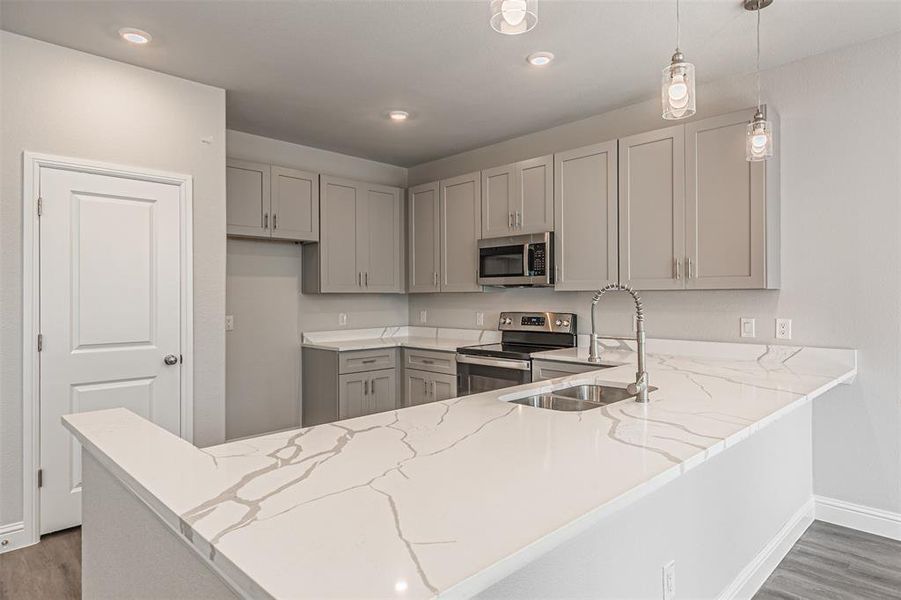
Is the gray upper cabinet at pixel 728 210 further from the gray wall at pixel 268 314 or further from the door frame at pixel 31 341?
the door frame at pixel 31 341

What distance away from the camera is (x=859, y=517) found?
2.84 m

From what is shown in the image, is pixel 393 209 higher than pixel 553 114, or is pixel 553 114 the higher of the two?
A: pixel 553 114

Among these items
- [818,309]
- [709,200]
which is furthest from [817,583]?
[709,200]

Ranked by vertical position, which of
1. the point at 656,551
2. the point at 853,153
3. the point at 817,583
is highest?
the point at 853,153

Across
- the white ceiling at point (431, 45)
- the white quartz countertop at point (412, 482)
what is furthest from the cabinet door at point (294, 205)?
the white quartz countertop at point (412, 482)

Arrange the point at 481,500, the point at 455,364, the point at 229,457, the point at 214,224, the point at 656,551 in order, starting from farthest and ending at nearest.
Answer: the point at 455,364
the point at 214,224
the point at 656,551
the point at 229,457
the point at 481,500

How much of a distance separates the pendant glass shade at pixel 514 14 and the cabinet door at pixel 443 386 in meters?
3.09

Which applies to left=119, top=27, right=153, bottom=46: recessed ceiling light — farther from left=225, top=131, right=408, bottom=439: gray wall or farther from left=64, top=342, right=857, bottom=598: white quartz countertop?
left=64, top=342, right=857, bottom=598: white quartz countertop

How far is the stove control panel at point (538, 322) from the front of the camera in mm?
4059

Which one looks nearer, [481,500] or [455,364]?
[481,500]

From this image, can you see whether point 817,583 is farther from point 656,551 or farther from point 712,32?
point 712,32

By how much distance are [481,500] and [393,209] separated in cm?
430

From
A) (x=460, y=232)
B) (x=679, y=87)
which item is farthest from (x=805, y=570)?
(x=460, y=232)

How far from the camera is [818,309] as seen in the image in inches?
116
